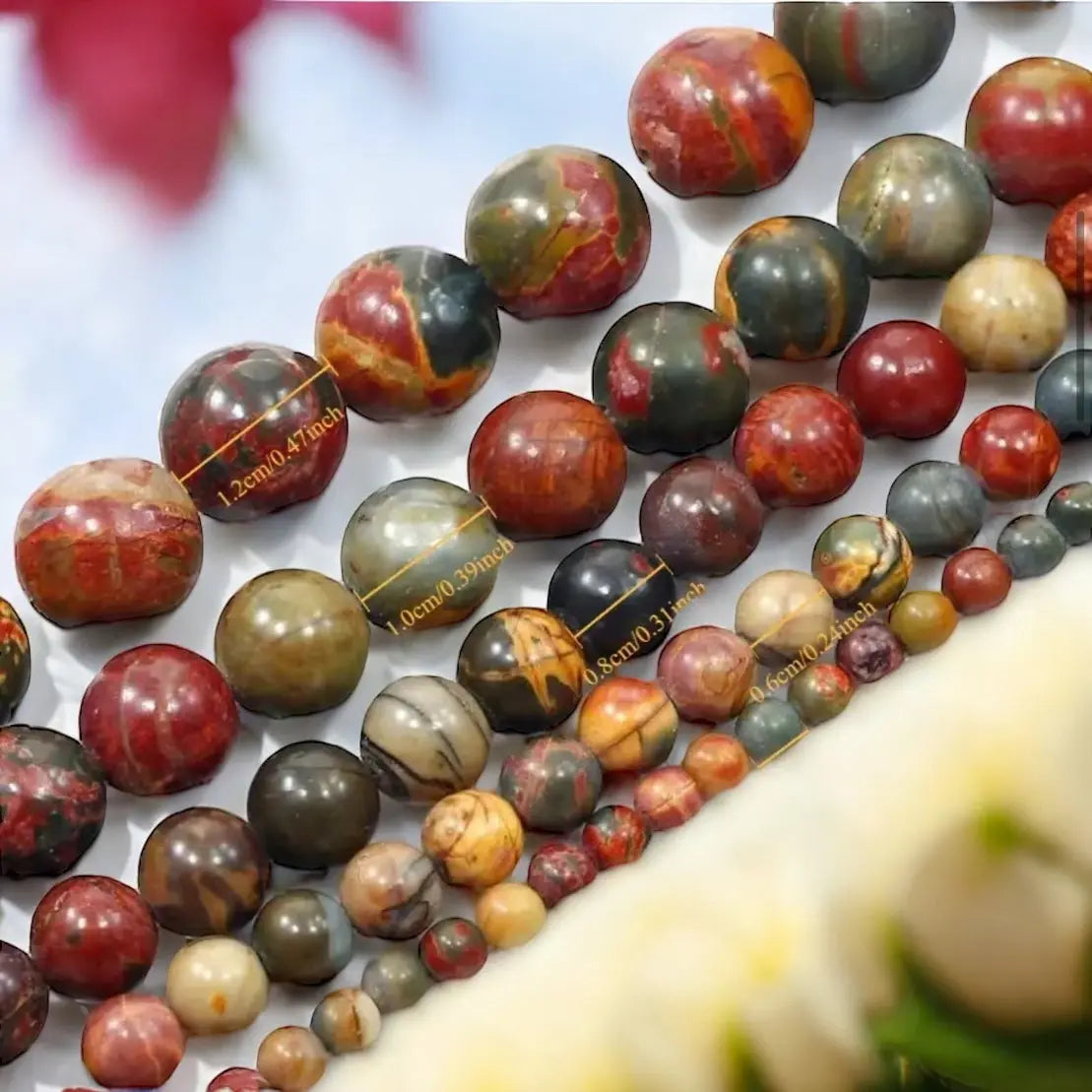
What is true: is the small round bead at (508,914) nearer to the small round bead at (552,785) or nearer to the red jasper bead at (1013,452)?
the small round bead at (552,785)

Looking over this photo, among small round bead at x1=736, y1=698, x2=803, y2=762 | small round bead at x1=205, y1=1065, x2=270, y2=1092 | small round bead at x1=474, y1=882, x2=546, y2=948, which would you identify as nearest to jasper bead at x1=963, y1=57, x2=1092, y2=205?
small round bead at x1=736, y1=698, x2=803, y2=762

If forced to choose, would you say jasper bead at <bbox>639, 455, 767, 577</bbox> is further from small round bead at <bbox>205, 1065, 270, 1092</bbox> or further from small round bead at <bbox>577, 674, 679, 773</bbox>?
small round bead at <bbox>205, 1065, 270, 1092</bbox>

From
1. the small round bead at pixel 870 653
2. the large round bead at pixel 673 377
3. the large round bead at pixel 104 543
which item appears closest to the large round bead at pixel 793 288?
the large round bead at pixel 673 377

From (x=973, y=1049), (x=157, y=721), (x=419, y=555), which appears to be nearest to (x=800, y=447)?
(x=419, y=555)

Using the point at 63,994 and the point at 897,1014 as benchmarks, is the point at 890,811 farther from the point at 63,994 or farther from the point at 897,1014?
the point at 63,994

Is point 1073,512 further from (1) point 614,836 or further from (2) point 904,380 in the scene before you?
(1) point 614,836
